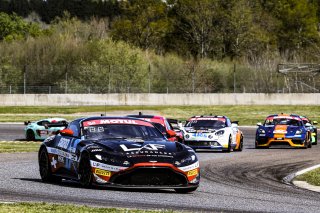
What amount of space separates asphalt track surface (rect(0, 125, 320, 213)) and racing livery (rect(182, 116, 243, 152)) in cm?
580

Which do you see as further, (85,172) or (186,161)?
(85,172)

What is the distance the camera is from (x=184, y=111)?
57.7 metres

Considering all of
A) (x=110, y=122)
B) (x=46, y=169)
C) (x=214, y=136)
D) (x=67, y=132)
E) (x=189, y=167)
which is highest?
(x=110, y=122)

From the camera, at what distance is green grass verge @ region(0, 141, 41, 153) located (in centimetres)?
2705

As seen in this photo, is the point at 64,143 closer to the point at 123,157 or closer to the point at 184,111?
the point at 123,157

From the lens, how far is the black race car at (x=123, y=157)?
13.9m

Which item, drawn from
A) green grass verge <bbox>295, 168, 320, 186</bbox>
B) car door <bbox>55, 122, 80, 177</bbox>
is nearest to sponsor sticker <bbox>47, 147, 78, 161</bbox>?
car door <bbox>55, 122, 80, 177</bbox>

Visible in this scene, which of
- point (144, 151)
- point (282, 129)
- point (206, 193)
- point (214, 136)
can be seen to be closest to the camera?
point (144, 151)

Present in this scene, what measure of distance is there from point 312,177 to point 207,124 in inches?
451

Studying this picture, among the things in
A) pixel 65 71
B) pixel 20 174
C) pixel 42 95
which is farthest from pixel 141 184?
pixel 65 71

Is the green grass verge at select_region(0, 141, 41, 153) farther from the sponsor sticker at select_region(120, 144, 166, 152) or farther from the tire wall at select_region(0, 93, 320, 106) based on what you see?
the tire wall at select_region(0, 93, 320, 106)

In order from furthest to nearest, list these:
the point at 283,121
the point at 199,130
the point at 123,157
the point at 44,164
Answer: the point at 283,121 → the point at 199,130 → the point at 44,164 → the point at 123,157

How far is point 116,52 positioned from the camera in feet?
240

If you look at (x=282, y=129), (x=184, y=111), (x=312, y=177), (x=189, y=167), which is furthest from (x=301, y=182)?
(x=184, y=111)
